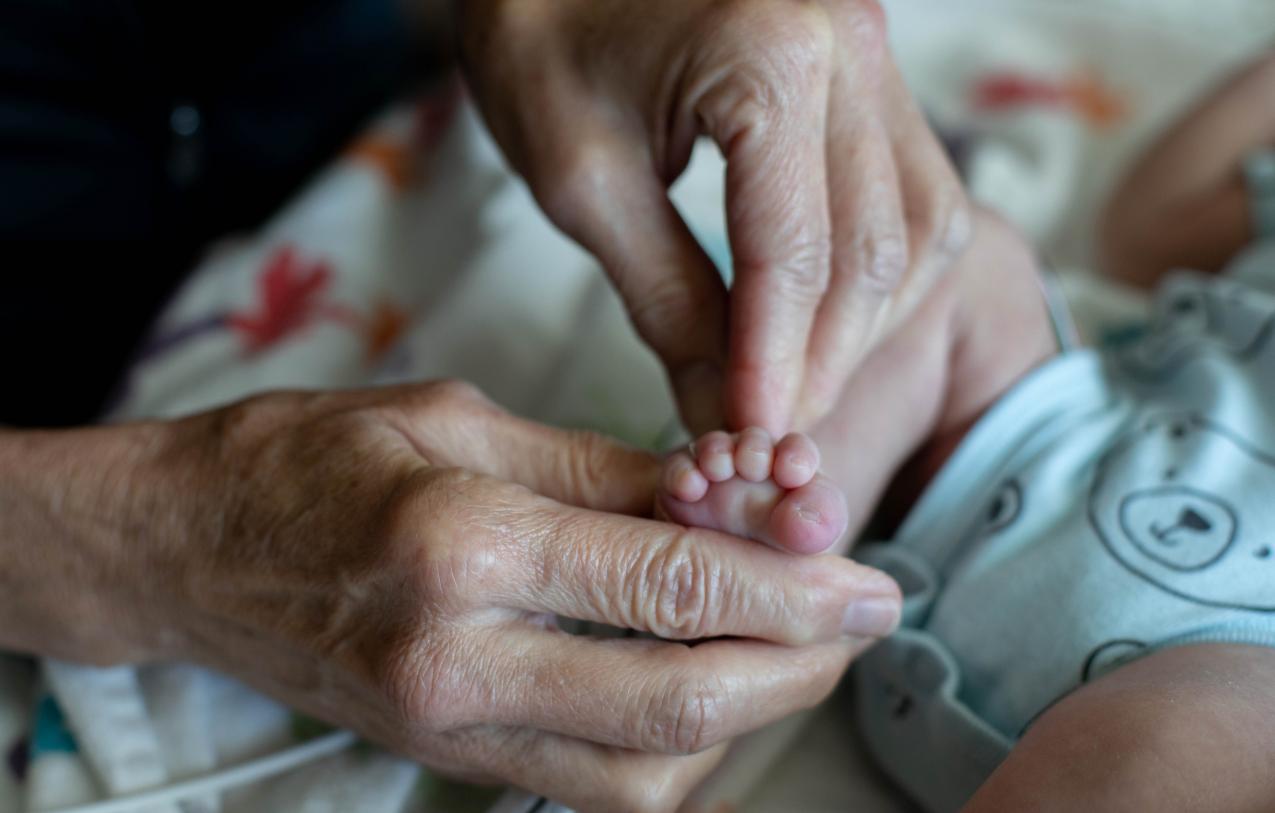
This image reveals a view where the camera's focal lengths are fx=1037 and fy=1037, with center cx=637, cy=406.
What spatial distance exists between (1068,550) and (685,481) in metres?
0.31

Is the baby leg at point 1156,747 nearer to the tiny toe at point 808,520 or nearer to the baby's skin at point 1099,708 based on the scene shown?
the baby's skin at point 1099,708

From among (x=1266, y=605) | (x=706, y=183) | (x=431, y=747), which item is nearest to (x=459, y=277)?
(x=706, y=183)

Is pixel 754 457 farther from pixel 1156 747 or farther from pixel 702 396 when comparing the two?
pixel 1156 747

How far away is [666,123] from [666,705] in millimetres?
371

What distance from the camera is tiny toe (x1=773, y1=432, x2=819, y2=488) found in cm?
57

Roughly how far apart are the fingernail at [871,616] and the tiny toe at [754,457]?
0.10 metres

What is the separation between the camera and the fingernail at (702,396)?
0.71 m

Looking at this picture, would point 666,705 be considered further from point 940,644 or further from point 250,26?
point 250,26

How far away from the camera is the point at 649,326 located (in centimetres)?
73

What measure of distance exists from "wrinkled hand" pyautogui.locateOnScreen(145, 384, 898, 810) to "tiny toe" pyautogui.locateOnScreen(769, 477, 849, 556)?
0.08ft

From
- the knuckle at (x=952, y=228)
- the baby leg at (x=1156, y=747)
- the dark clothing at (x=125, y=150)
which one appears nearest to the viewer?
the baby leg at (x=1156, y=747)

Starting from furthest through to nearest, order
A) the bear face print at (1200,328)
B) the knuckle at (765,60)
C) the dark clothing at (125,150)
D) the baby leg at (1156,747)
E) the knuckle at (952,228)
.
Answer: the dark clothing at (125,150), the bear face print at (1200,328), the knuckle at (952,228), the knuckle at (765,60), the baby leg at (1156,747)

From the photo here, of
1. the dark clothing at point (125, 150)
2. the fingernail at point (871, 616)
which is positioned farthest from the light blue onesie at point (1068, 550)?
the dark clothing at point (125, 150)

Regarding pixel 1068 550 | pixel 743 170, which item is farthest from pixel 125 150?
pixel 1068 550
